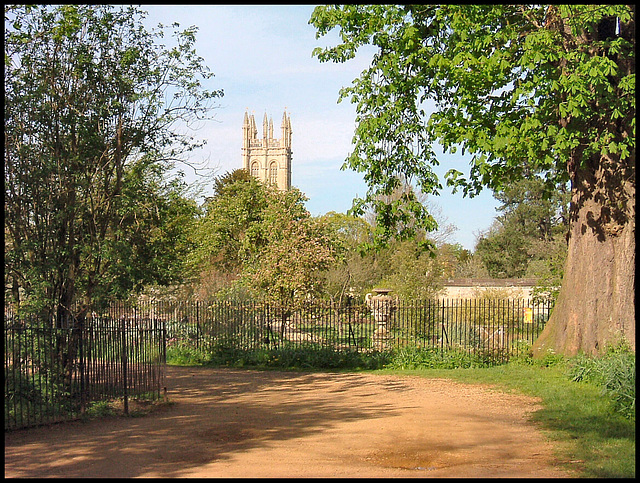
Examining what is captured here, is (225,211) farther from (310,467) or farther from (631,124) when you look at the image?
(310,467)

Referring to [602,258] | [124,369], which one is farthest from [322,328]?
[124,369]

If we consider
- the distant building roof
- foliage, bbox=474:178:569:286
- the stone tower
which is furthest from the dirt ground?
the stone tower

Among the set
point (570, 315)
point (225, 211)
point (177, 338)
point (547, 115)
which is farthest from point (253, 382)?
point (225, 211)

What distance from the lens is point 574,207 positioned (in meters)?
17.2

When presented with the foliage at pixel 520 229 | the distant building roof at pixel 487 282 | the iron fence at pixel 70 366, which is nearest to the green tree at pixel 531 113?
the iron fence at pixel 70 366

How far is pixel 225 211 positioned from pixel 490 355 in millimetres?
15103

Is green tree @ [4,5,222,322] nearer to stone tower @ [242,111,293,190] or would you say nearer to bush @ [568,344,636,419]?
bush @ [568,344,636,419]

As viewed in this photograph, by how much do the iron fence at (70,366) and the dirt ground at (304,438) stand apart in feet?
1.26

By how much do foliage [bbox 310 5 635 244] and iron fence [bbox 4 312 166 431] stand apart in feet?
22.8

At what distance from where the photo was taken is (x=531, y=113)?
15539mm

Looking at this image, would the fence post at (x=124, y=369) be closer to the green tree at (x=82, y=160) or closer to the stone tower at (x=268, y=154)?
the green tree at (x=82, y=160)

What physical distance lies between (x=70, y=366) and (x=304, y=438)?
440cm

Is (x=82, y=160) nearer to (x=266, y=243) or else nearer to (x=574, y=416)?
(x=574, y=416)

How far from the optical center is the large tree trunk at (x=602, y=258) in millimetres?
15812
